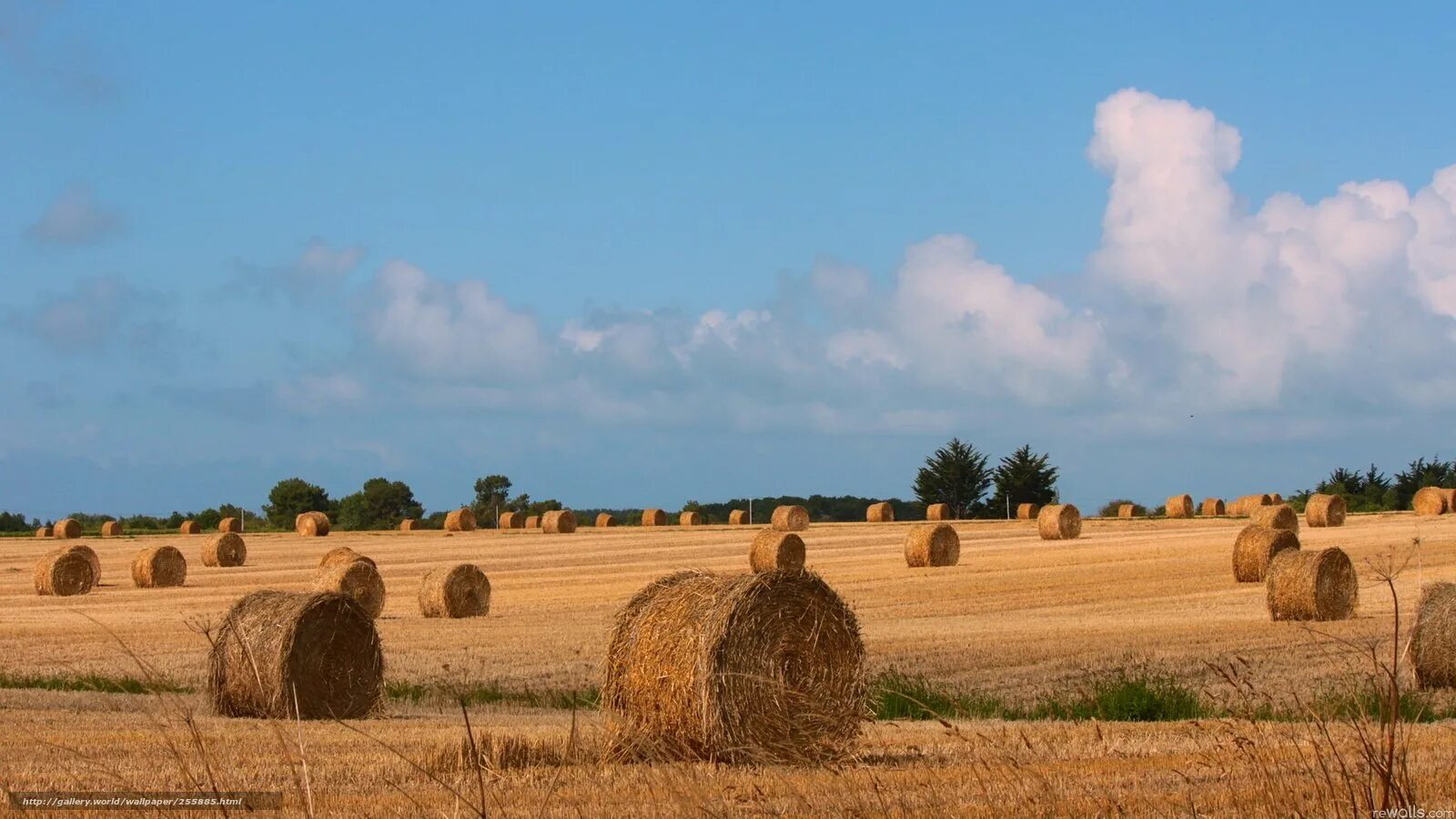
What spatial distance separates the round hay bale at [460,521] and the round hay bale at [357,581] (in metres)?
37.1

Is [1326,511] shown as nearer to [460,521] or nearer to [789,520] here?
[789,520]

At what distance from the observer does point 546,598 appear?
2867cm

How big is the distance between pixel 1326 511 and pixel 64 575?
111ft

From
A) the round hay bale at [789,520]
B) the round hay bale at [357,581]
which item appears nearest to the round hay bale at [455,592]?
the round hay bale at [357,581]

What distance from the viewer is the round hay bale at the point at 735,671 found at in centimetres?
938

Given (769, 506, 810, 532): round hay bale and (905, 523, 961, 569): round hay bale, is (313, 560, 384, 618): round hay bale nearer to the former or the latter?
(905, 523, 961, 569): round hay bale

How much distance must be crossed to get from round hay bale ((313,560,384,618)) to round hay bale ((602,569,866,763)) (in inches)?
645

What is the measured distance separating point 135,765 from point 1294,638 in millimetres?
14142

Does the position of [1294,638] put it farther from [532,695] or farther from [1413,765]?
[1413,765]

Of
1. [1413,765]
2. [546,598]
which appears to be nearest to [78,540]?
[546,598]

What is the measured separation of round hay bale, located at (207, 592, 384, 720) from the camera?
44.0ft

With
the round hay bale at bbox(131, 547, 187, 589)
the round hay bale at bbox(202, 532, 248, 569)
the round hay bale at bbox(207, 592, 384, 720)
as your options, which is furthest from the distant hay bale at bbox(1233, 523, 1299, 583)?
the round hay bale at bbox(202, 532, 248, 569)

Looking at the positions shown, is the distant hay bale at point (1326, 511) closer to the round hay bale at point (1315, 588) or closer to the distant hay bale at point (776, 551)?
the distant hay bale at point (776, 551)

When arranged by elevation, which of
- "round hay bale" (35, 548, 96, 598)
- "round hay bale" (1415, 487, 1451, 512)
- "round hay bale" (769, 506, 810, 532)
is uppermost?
"round hay bale" (1415, 487, 1451, 512)
